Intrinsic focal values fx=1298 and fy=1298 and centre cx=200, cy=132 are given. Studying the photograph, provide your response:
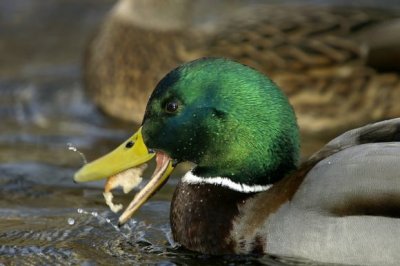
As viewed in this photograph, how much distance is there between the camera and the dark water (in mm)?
6578

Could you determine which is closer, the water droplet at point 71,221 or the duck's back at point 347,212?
the duck's back at point 347,212

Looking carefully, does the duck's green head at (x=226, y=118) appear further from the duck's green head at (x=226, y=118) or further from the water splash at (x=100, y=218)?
the water splash at (x=100, y=218)

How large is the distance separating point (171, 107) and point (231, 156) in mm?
389

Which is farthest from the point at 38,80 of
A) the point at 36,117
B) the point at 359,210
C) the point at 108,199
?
the point at 359,210

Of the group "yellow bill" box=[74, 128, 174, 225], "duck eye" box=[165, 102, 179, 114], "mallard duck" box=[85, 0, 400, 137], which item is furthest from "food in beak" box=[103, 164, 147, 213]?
"mallard duck" box=[85, 0, 400, 137]

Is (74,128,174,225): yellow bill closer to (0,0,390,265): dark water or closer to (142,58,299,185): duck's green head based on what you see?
(142,58,299,185): duck's green head

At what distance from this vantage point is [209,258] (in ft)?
20.8

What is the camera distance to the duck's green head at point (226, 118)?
20.8 ft

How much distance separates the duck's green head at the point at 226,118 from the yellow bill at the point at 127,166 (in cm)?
1

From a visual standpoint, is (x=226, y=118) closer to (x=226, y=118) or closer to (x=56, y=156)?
(x=226, y=118)

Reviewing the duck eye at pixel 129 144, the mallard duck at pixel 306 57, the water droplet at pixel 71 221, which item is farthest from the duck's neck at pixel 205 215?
the mallard duck at pixel 306 57

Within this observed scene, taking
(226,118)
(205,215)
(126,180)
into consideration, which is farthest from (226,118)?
(126,180)

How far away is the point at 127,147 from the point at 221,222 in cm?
60

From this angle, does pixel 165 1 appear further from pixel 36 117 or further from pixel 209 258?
pixel 209 258
